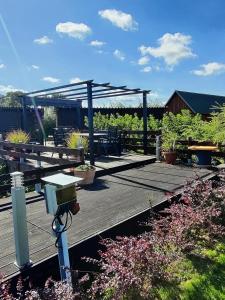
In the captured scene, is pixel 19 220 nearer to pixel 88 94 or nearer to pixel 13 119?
pixel 88 94

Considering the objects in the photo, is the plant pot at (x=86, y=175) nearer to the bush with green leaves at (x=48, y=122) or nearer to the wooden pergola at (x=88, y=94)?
the wooden pergola at (x=88, y=94)

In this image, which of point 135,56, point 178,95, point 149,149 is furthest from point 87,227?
point 178,95

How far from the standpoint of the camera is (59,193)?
247 centimetres

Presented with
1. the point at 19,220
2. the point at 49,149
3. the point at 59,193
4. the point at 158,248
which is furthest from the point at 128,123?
the point at 59,193

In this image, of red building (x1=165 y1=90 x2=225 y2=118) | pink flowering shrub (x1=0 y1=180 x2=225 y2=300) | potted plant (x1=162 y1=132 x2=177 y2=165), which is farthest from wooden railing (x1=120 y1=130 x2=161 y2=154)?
red building (x1=165 y1=90 x2=225 y2=118)

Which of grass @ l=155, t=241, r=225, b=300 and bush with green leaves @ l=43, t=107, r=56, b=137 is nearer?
grass @ l=155, t=241, r=225, b=300

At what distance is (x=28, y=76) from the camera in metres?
16.9

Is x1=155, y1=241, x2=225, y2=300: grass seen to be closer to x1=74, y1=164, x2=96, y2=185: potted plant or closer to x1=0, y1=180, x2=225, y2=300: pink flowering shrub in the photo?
x1=0, y1=180, x2=225, y2=300: pink flowering shrub

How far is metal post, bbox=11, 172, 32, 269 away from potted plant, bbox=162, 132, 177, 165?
19.6ft

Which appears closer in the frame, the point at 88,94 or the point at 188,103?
the point at 88,94

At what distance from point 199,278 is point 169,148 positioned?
5.63 meters

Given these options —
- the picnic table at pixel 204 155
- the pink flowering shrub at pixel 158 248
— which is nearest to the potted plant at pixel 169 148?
the picnic table at pixel 204 155

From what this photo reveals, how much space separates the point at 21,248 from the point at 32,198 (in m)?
2.22

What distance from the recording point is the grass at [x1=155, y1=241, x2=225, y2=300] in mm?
2689
